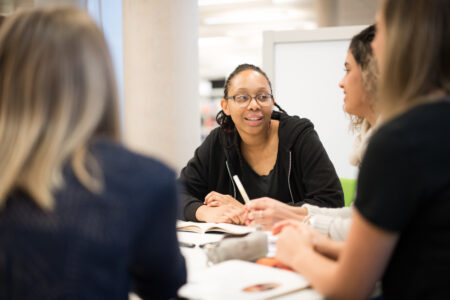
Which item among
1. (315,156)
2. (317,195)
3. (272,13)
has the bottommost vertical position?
(317,195)

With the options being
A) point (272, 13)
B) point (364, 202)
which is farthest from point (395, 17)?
point (272, 13)

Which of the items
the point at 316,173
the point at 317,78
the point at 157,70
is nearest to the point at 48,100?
the point at 316,173

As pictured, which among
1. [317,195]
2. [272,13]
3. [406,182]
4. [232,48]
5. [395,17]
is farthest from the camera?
[232,48]

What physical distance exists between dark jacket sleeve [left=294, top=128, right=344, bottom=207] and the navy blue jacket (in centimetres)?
154

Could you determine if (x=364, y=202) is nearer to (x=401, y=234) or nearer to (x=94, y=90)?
(x=401, y=234)

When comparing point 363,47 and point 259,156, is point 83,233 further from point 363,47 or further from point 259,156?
point 259,156

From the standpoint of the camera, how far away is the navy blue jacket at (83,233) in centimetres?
74

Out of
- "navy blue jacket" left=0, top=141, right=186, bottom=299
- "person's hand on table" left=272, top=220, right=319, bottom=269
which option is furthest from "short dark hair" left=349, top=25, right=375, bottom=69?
"navy blue jacket" left=0, top=141, right=186, bottom=299

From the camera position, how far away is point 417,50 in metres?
0.97

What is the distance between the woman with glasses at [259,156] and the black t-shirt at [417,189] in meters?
1.35

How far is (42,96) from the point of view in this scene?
79 cm

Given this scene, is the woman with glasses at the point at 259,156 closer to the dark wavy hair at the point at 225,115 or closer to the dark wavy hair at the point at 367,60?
the dark wavy hair at the point at 225,115

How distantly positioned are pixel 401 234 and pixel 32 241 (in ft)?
2.53

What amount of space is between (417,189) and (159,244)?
0.54m
